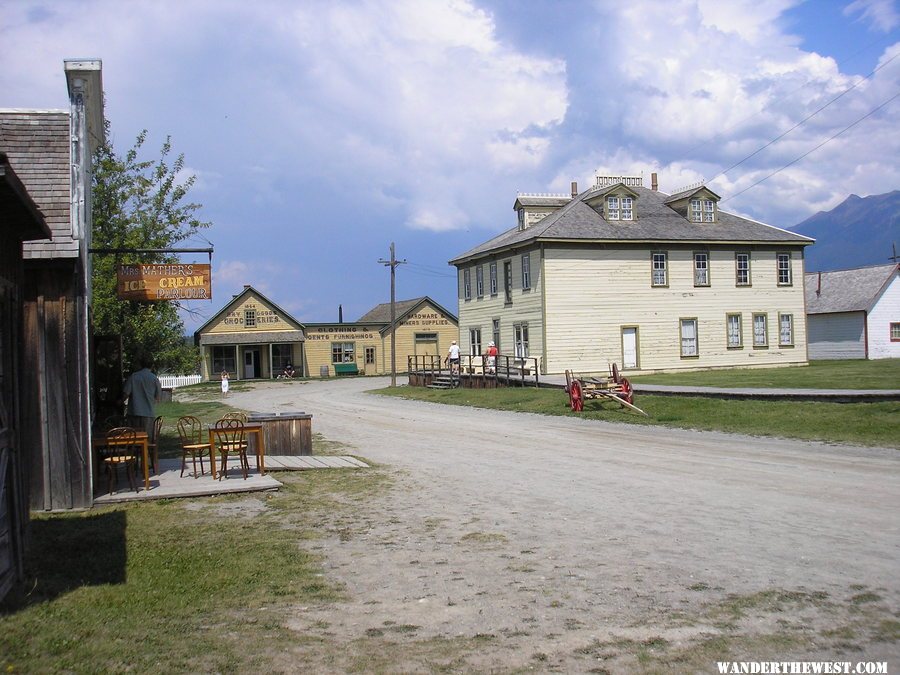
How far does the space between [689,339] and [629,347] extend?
3197 millimetres

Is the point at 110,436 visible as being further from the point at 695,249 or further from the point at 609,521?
the point at 695,249

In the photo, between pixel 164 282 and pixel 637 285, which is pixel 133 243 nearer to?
pixel 164 282

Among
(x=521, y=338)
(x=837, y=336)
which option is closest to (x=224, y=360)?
(x=521, y=338)

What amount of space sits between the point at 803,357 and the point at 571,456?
30.8 m

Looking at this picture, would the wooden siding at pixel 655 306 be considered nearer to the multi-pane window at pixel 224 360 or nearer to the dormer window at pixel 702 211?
the dormer window at pixel 702 211

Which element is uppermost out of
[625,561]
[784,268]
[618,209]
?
[618,209]

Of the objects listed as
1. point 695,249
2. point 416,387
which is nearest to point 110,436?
point 416,387

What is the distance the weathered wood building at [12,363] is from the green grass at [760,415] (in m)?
13.6

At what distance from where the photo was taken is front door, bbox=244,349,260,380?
208 ft

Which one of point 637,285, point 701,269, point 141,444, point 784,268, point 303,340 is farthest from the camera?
point 303,340

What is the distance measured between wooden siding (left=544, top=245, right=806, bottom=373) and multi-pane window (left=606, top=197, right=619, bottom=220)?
2.10 meters

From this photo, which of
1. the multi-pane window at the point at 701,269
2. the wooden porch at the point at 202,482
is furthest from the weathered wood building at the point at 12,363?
the multi-pane window at the point at 701,269

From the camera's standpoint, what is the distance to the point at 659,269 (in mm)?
38469

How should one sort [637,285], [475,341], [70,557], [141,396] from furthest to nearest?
1. [475,341]
2. [637,285]
3. [141,396]
4. [70,557]
